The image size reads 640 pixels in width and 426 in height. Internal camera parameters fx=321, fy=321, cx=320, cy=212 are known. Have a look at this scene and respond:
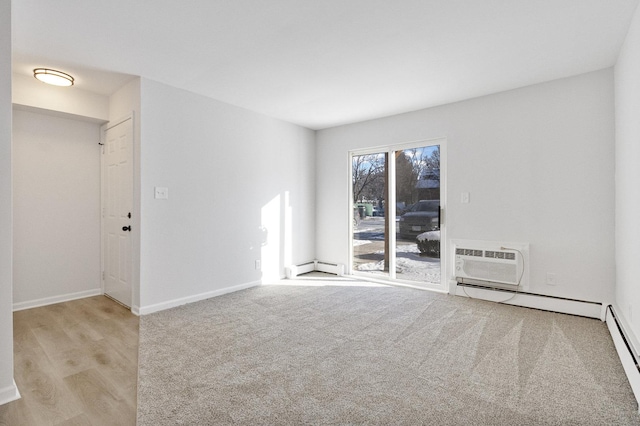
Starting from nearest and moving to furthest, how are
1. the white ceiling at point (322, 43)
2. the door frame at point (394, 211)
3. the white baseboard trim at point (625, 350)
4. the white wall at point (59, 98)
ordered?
the white baseboard trim at point (625, 350) → the white ceiling at point (322, 43) → the white wall at point (59, 98) → the door frame at point (394, 211)

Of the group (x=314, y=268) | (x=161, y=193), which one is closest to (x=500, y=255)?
(x=314, y=268)

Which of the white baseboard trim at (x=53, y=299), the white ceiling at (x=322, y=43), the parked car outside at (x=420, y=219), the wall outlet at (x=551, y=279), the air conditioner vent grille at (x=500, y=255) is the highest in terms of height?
the white ceiling at (x=322, y=43)

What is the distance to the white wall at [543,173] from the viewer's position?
10.5 ft

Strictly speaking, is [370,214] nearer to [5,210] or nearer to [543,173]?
[543,173]

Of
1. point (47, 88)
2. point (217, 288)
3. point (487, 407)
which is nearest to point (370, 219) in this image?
point (217, 288)

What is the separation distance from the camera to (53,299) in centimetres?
377

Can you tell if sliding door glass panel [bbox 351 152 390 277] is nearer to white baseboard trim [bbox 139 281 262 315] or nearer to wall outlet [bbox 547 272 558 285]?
white baseboard trim [bbox 139 281 262 315]

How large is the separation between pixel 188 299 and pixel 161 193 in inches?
49.7

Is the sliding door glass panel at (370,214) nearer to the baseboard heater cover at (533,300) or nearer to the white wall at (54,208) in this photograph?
the baseboard heater cover at (533,300)

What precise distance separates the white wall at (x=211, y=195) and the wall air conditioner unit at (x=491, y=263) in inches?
100

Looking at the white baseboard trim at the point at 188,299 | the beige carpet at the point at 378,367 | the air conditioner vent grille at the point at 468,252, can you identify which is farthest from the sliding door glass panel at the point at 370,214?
the white baseboard trim at the point at 188,299

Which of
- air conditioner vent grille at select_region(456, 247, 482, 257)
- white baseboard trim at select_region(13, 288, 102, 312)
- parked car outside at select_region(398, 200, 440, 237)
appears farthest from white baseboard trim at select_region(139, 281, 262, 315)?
air conditioner vent grille at select_region(456, 247, 482, 257)

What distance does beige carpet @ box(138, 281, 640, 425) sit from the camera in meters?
1.77

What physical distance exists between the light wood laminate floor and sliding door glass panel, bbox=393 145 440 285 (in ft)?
11.4
